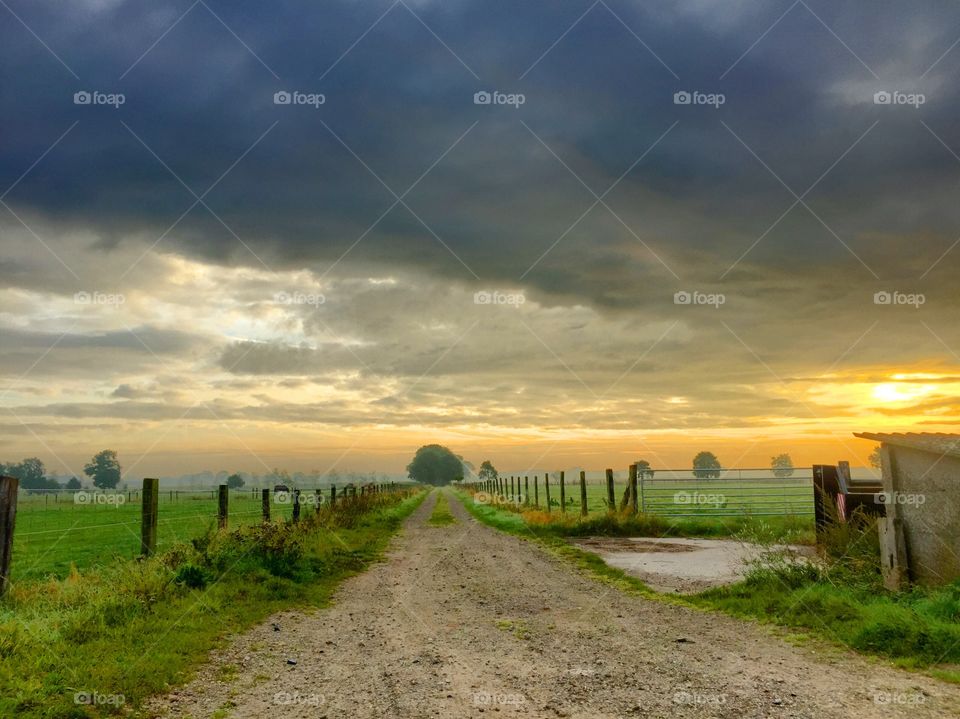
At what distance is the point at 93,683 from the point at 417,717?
10.2ft

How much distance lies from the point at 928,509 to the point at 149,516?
1290 centimetres

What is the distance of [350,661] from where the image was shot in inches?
286

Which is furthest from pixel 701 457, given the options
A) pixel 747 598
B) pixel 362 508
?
pixel 747 598

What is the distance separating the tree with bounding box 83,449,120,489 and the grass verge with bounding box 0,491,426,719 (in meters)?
182

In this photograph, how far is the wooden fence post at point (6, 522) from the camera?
9117 millimetres

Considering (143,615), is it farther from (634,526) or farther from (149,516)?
(634,526)

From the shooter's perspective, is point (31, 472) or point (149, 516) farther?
point (31, 472)

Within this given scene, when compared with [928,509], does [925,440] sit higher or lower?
higher

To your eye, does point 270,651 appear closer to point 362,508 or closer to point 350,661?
point 350,661

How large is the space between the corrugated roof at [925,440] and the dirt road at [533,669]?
391cm

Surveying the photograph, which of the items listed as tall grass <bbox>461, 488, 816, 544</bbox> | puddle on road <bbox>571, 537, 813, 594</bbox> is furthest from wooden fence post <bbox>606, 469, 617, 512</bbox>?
puddle on road <bbox>571, 537, 813, 594</bbox>

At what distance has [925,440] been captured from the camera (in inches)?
404

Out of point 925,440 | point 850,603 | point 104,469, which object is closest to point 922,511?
point 925,440

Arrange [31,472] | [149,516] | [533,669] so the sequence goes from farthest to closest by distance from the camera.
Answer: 1. [31,472]
2. [149,516]
3. [533,669]
